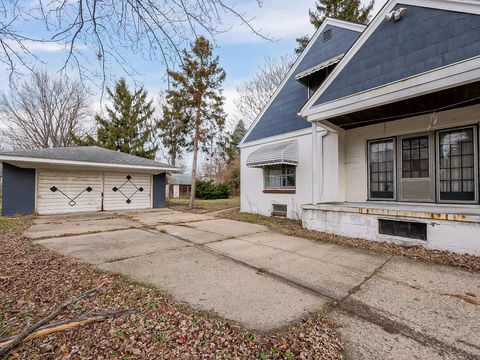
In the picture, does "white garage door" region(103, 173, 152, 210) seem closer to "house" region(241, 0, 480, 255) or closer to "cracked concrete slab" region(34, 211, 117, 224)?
"cracked concrete slab" region(34, 211, 117, 224)

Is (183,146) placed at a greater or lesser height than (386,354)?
greater

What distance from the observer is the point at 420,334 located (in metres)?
2.07

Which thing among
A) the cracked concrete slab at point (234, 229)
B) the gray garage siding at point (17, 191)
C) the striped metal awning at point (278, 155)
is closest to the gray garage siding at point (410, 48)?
the striped metal awning at point (278, 155)

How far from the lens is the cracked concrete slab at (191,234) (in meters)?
5.61

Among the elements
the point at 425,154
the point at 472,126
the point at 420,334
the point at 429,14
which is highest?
the point at 429,14

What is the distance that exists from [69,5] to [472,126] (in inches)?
332

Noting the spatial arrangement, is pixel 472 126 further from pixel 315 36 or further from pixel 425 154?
pixel 315 36

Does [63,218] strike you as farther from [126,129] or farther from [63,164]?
[126,129]

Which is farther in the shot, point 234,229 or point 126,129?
point 126,129

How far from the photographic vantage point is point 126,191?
12500 mm

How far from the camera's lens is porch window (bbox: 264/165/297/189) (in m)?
8.93

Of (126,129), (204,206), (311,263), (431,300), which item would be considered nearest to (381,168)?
(311,263)

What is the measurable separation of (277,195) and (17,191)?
36.4 feet

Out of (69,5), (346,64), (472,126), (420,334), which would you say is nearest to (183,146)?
(346,64)
